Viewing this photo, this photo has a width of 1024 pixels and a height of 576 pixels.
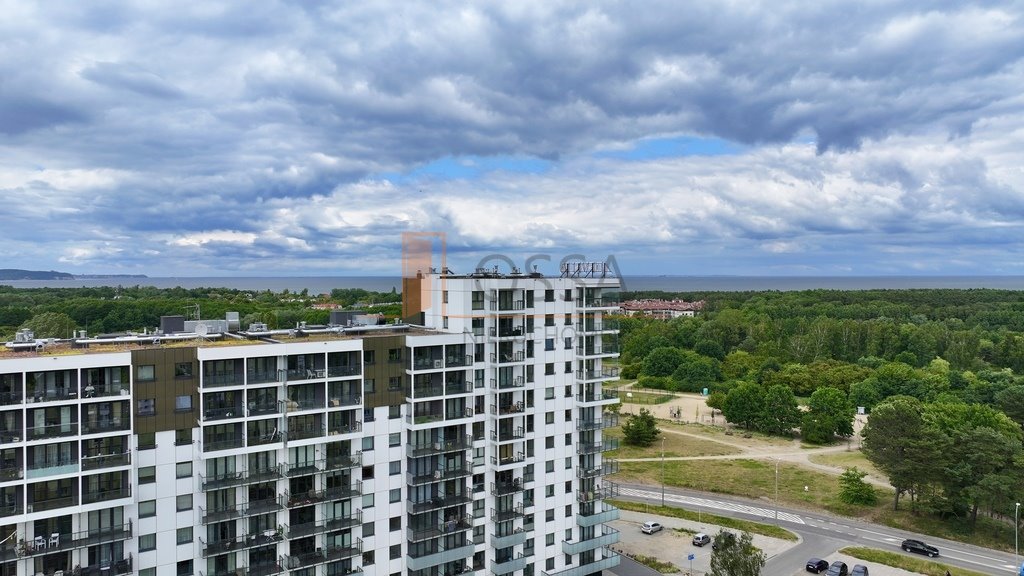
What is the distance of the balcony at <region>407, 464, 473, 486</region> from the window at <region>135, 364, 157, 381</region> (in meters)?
17.7

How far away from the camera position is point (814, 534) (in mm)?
66938

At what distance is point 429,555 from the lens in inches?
1747

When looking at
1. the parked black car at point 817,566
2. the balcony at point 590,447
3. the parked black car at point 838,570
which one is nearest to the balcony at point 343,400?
the balcony at point 590,447

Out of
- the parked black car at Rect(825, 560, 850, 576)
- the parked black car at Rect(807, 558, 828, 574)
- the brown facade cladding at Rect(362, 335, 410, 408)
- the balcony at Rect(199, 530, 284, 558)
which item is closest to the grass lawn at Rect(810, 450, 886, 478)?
the parked black car at Rect(825, 560, 850, 576)

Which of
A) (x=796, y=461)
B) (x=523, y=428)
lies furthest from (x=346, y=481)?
(x=796, y=461)

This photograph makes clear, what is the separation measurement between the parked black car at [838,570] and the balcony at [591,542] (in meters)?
20.3

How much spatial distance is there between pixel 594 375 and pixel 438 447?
15.0m

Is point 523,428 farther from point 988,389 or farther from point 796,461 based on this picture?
point 988,389

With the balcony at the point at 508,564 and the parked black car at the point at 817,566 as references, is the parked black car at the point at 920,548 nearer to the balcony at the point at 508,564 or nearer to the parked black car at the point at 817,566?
the parked black car at the point at 817,566

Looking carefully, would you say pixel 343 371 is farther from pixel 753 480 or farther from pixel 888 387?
pixel 888 387

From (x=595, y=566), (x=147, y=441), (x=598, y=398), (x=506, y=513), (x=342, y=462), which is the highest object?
(x=147, y=441)

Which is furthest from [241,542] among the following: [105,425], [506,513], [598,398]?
[598,398]

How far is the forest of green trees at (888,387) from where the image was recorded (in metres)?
68.1

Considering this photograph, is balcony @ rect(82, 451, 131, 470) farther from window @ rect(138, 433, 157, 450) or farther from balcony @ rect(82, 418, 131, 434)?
balcony @ rect(82, 418, 131, 434)
